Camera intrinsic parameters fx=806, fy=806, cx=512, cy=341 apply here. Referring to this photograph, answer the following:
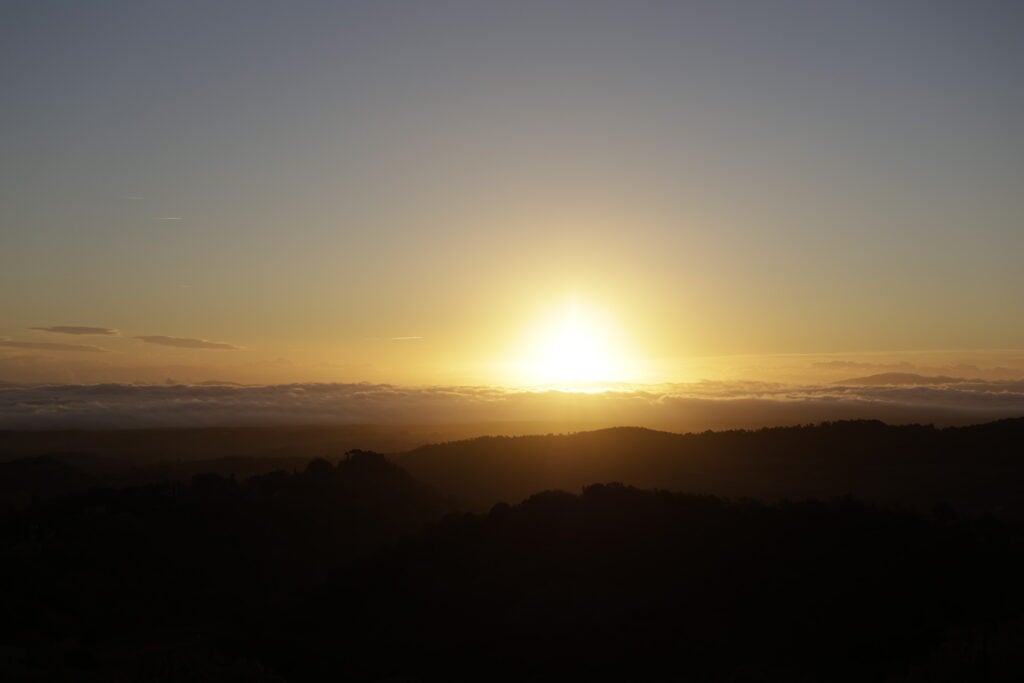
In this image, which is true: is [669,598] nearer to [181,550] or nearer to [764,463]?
[181,550]

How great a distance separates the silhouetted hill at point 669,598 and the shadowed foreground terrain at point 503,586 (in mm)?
61

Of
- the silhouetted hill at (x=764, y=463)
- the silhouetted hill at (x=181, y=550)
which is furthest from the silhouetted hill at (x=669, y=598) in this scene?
the silhouetted hill at (x=764, y=463)

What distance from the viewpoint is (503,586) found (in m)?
19.2

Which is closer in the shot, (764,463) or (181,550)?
(181,550)

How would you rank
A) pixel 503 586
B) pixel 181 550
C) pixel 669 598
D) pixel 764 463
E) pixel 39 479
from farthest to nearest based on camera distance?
pixel 39 479 → pixel 764 463 → pixel 181 550 → pixel 503 586 → pixel 669 598

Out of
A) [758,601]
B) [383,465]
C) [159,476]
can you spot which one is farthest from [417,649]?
[159,476]

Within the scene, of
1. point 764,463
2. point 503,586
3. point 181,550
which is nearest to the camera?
point 503,586

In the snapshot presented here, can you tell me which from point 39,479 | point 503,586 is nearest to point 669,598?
point 503,586

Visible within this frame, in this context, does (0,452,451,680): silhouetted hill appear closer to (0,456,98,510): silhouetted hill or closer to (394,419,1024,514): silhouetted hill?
(394,419,1024,514): silhouetted hill

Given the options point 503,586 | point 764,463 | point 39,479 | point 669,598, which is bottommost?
point 39,479

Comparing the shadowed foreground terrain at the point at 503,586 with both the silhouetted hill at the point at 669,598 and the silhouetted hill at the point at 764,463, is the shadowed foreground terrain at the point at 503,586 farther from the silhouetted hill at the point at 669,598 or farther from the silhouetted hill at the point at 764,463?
the silhouetted hill at the point at 764,463

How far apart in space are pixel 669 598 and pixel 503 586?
4.05 meters

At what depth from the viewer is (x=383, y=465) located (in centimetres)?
3478

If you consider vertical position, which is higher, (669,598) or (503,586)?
(669,598)
